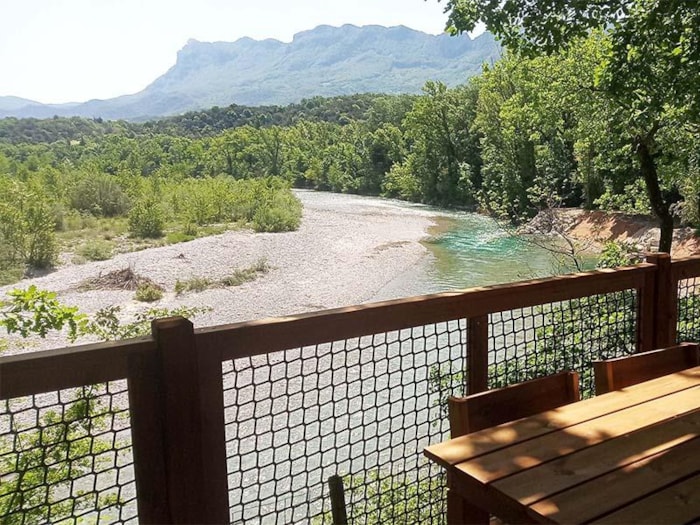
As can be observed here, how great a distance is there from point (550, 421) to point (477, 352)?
49 centimetres

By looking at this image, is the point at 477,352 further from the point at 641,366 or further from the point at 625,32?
the point at 625,32

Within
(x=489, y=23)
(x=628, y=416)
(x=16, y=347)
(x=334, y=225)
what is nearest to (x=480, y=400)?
(x=628, y=416)

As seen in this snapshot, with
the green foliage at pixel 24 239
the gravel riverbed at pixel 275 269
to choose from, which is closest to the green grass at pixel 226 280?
the gravel riverbed at pixel 275 269

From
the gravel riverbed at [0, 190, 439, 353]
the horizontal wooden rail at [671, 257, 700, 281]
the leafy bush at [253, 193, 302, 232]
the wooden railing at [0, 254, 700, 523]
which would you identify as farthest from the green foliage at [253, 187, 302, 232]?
the wooden railing at [0, 254, 700, 523]

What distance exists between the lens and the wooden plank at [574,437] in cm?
133

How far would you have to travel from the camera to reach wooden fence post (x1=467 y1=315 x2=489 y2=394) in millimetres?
2018

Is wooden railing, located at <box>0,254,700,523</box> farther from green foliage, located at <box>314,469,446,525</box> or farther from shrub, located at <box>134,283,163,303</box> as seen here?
shrub, located at <box>134,283,163,303</box>

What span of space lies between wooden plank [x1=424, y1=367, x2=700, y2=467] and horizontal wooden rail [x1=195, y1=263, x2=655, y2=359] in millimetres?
407

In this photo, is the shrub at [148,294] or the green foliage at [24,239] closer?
the shrub at [148,294]

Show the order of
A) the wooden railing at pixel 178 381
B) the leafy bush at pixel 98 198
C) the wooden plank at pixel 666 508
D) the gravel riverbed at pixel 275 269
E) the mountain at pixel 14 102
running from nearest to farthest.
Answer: the wooden plank at pixel 666 508 → the wooden railing at pixel 178 381 → the gravel riverbed at pixel 275 269 → the leafy bush at pixel 98 198 → the mountain at pixel 14 102

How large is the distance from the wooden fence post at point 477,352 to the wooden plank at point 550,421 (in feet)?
1.31

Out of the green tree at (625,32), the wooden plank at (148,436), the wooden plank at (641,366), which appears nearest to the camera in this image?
the wooden plank at (148,436)

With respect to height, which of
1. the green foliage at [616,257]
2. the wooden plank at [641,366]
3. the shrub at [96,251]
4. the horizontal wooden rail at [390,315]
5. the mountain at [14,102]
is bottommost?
the shrub at [96,251]

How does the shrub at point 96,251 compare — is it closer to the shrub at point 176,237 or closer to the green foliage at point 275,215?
the shrub at point 176,237
